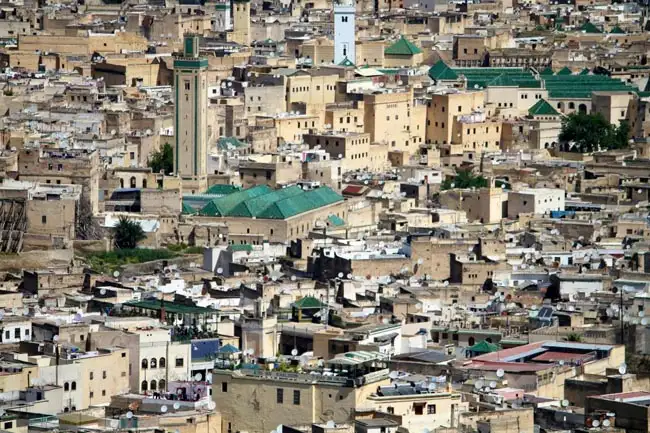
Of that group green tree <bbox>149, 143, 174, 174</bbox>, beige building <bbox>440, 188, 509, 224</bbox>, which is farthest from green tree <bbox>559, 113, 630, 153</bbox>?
green tree <bbox>149, 143, 174, 174</bbox>

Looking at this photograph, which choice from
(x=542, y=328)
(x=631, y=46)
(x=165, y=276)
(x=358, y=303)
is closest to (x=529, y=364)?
(x=542, y=328)

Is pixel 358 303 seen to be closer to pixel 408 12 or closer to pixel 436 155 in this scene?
pixel 436 155

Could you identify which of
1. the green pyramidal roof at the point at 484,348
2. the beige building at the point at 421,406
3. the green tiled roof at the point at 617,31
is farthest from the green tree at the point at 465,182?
the green tiled roof at the point at 617,31

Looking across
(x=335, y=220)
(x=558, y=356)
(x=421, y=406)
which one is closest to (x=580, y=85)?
(x=335, y=220)

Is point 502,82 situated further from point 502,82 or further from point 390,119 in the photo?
point 390,119

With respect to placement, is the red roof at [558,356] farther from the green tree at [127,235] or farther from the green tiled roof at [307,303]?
the green tree at [127,235]
